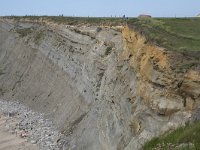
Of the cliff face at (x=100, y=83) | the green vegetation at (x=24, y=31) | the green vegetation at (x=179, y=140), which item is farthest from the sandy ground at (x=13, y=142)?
the green vegetation at (x=24, y=31)

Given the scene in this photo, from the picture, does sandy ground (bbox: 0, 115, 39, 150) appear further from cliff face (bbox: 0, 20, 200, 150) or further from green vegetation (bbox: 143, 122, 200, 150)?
green vegetation (bbox: 143, 122, 200, 150)

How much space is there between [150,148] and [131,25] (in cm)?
1495

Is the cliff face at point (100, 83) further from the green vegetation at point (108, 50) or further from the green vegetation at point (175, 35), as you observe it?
the green vegetation at point (175, 35)

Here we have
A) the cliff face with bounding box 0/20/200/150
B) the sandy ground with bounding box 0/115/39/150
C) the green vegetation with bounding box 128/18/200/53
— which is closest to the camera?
the cliff face with bounding box 0/20/200/150

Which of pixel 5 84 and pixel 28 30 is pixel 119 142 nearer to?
pixel 5 84

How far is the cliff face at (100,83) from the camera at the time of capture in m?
18.7

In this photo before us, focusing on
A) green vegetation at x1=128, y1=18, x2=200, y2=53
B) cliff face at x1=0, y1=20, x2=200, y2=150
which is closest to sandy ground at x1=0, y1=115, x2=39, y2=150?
cliff face at x1=0, y1=20, x2=200, y2=150

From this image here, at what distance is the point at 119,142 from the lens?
22.3 m

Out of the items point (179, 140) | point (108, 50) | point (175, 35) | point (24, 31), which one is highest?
point (175, 35)

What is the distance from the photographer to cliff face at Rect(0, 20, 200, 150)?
61.2 feet

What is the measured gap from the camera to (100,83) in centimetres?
3111

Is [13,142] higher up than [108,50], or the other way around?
[108,50]

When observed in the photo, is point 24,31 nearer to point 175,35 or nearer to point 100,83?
point 100,83

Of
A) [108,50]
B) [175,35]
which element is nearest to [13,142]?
[108,50]
